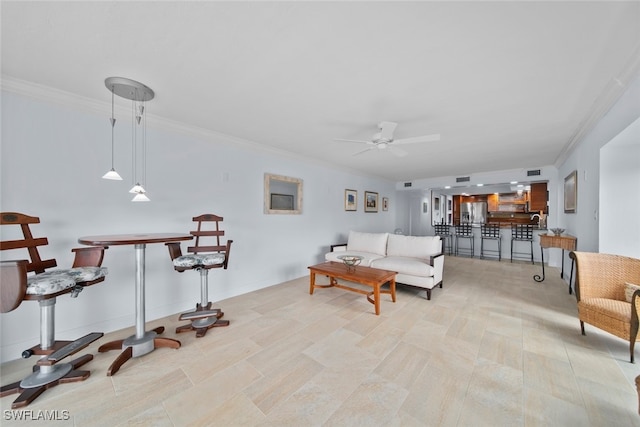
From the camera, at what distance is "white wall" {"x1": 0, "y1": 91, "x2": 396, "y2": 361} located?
2.10m

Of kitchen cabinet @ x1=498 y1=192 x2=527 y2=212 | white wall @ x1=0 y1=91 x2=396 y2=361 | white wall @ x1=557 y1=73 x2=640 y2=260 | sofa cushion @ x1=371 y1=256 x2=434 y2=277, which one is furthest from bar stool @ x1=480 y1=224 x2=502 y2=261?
white wall @ x1=0 y1=91 x2=396 y2=361

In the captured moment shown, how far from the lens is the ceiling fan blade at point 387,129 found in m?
2.56

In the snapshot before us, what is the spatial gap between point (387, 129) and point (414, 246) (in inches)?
90.9

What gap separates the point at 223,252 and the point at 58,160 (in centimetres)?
177

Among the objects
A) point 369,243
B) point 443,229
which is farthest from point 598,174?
point 443,229

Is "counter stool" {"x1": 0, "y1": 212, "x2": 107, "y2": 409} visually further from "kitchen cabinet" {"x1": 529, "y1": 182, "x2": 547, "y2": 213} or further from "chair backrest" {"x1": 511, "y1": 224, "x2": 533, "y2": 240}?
"kitchen cabinet" {"x1": 529, "y1": 182, "x2": 547, "y2": 213}

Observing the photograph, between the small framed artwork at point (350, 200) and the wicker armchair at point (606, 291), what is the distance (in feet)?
13.1

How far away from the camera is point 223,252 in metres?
2.82

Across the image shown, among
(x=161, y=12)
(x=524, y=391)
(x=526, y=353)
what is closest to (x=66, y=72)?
(x=161, y=12)

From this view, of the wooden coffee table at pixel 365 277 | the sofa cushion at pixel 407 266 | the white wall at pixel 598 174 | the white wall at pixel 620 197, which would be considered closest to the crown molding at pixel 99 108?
the wooden coffee table at pixel 365 277

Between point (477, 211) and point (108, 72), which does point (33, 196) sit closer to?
point (108, 72)

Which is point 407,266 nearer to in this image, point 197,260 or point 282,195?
point 282,195

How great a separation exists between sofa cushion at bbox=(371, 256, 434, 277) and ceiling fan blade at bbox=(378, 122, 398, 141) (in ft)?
6.34

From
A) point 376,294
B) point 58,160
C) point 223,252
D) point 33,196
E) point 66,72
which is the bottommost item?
point 376,294
